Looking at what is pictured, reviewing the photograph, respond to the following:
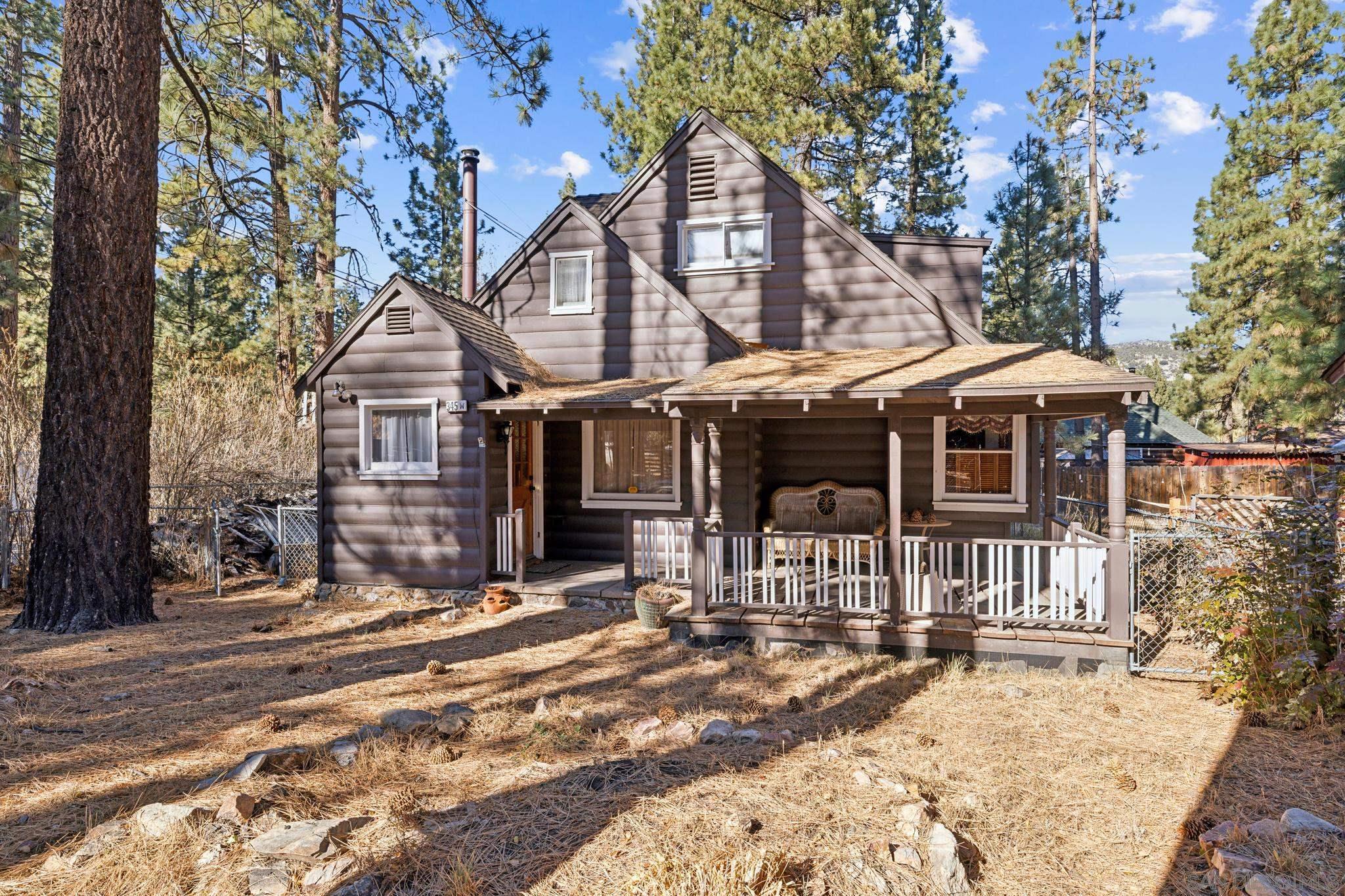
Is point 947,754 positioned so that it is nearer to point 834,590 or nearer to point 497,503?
point 834,590

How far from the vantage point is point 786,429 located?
1072cm

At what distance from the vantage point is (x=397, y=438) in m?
9.94

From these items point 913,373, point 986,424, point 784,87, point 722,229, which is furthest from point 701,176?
point 784,87

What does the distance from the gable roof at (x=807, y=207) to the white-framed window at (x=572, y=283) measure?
1.44 m

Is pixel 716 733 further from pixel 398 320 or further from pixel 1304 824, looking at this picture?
pixel 398 320

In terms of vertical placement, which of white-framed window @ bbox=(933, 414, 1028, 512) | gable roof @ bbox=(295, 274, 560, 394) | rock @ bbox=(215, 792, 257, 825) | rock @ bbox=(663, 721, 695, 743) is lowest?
rock @ bbox=(663, 721, 695, 743)

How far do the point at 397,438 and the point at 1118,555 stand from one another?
8860mm

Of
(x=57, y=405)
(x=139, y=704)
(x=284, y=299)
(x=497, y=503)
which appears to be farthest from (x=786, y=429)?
(x=284, y=299)

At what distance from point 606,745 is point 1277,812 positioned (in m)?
4.04

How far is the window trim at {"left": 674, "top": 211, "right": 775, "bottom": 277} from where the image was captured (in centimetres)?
1112

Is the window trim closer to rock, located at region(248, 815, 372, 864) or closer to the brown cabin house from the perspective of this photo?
the brown cabin house

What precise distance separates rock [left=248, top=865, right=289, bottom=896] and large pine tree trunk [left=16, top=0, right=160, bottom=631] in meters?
6.37

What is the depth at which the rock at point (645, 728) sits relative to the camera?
5.02m

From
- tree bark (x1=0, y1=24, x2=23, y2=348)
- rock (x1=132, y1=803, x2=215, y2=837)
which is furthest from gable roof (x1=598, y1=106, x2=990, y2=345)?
rock (x1=132, y1=803, x2=215, y2=837)
